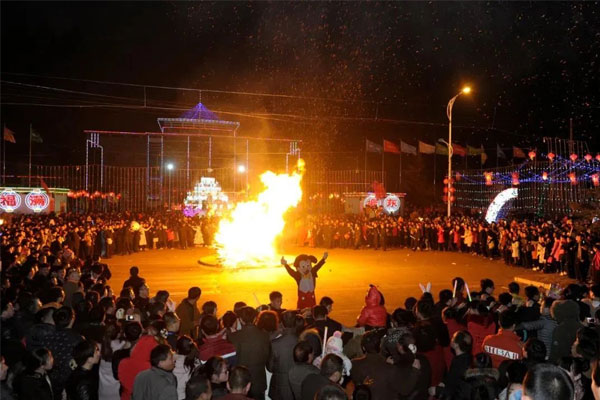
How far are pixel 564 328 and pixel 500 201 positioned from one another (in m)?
27.1

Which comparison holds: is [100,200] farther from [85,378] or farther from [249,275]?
[85,378]

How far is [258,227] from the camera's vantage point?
72.7 ft

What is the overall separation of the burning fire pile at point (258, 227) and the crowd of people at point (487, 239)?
477 centimetres

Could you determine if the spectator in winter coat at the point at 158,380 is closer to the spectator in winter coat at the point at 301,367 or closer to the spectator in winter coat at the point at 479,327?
the spectator in winter coat at the point at 301,367

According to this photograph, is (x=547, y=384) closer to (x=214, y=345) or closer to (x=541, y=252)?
(x=214, y=345)

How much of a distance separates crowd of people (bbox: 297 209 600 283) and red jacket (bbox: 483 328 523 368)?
1207 centimetres

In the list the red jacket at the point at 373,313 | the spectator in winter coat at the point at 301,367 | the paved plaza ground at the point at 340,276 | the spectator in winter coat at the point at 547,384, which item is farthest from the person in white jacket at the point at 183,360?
the paved plaza ground at the point at 340,276

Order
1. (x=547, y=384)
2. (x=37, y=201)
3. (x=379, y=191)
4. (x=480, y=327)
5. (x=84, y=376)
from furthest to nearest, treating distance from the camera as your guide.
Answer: (x=379, y=191) → (x=37, y=201) → (x=480, y=327) → (x=84, y=376) → (x=547, y=384)

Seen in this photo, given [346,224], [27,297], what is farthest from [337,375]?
[346,224]

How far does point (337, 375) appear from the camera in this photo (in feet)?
15.0

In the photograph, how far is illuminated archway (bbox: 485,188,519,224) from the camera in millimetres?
31755

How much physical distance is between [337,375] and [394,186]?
157 feet

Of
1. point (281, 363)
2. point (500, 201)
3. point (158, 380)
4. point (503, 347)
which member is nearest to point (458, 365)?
point (503, 347)

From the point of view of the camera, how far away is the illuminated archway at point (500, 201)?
3175 centimetres
